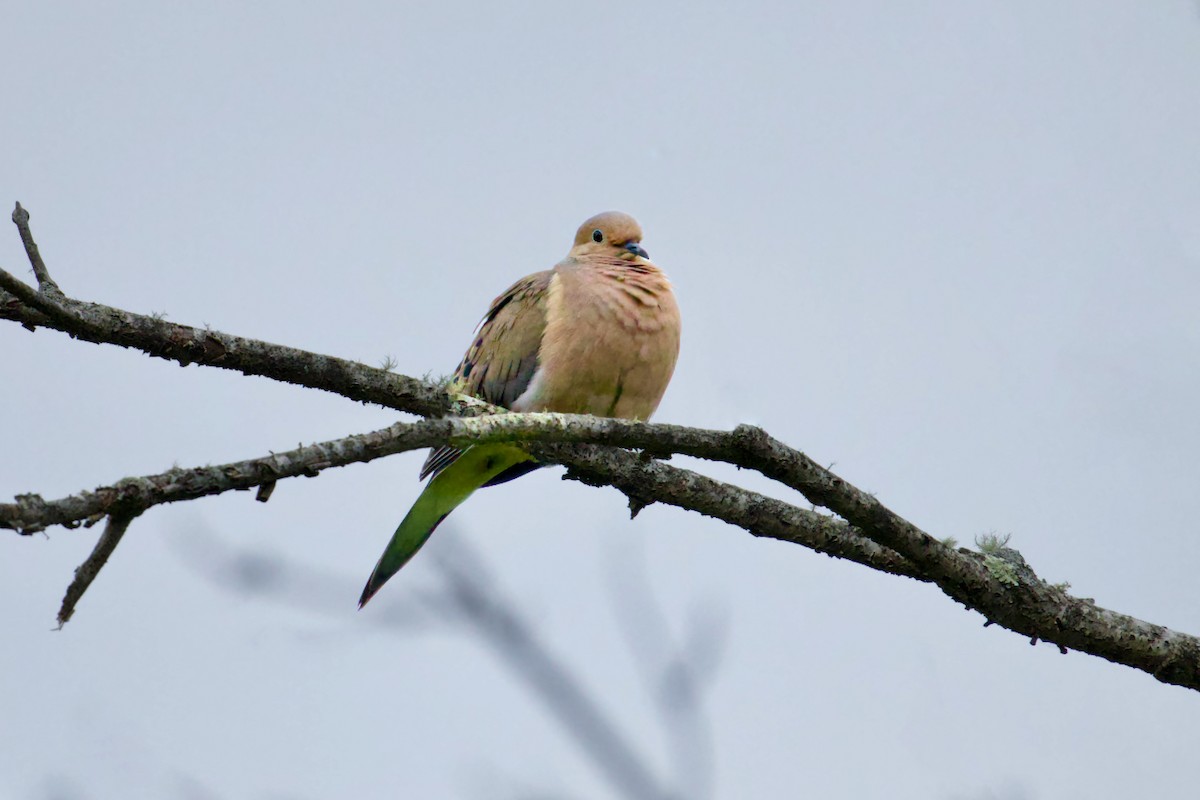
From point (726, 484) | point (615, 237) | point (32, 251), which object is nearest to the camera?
point (32, 251)

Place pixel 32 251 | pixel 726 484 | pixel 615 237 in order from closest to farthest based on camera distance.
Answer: pixel 32 251
pixel 726 484
pixel 615 237

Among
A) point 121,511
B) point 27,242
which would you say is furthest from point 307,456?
point 27,242

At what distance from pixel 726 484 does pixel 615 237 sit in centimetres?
165

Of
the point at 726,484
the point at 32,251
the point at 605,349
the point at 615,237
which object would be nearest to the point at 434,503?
the point at 605,349

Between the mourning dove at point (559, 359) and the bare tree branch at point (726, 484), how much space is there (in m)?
0.63

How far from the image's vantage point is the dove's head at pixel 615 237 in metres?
→ 4.39

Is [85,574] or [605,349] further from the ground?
[605,349]

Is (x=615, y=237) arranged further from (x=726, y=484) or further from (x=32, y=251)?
(x=32, y=251)

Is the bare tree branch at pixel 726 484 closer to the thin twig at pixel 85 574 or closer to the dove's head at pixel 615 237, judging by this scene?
the thin twig at pixel 85 574

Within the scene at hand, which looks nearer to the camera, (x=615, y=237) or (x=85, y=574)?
(x=85, y=574)

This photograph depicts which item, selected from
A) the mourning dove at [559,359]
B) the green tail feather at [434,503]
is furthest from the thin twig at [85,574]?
the green tail feather at [434,503]

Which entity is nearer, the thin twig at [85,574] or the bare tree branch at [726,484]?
the thin twig at [85,574]

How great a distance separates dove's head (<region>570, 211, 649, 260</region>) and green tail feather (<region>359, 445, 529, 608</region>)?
847 mm

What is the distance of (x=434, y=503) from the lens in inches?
162
